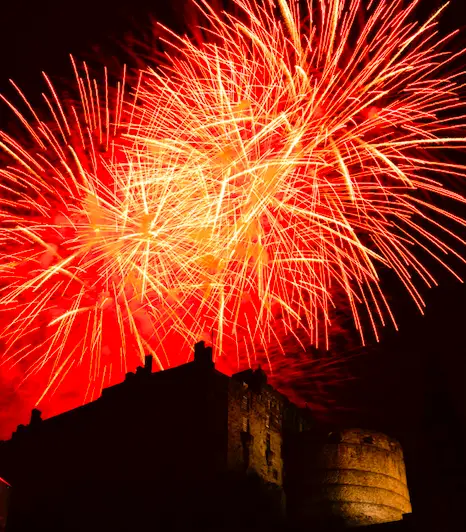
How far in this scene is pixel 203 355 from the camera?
91.4 ft

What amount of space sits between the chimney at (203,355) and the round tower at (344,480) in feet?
23.3

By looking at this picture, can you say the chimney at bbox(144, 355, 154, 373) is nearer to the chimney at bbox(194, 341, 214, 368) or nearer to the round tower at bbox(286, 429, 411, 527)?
the chimney at bbox(194, 341, 214, 368)

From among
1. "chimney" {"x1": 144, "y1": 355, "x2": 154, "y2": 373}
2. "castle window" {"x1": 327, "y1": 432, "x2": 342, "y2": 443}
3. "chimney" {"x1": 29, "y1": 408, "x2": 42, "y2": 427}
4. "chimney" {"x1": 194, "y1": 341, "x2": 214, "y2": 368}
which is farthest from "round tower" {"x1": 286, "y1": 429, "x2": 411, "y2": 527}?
"chimney" {"x1": 29, "y1": 408, "x2": 42, "y2": 427}

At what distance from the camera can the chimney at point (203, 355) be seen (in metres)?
27.7

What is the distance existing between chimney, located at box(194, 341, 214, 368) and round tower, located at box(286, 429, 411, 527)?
23.3 ft

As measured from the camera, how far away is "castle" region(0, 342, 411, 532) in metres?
25.9

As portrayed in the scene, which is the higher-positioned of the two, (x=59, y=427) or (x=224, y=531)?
(x=59, y=427)

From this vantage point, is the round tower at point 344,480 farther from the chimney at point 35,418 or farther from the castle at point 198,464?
the chimney at point 35,418

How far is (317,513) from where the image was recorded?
3012 cm

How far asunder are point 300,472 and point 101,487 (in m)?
9.44

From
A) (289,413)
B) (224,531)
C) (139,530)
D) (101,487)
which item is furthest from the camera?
(289,413)

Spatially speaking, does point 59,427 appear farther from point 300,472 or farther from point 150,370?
point 300,472

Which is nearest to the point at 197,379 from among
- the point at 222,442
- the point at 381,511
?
the point at 222,442

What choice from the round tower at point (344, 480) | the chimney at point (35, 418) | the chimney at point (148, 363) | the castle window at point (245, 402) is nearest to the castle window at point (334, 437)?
the round tower at point (344, 480)
